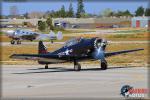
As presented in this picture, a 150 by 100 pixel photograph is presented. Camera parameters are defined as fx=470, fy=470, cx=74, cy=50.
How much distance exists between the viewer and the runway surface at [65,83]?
56.2ft

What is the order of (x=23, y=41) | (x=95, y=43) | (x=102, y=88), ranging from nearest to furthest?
1. (x=102, y=88)
2. (x=95, y=43)
3. (x=23, y=41)

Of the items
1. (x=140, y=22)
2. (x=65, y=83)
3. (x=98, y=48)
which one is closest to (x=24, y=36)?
(x=98, y=48)

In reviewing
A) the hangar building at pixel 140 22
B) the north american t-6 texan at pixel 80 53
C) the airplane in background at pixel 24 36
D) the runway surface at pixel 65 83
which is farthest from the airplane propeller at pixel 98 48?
the hangar building at pixel 140 22

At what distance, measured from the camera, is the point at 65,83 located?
21.0 meters

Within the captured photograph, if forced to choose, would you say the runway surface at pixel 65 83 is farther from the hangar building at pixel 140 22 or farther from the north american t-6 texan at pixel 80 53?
the hangar building at pixel 140 22

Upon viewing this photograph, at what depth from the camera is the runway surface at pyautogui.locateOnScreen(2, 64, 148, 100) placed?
17.1 m

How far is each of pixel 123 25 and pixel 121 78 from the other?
582 feet

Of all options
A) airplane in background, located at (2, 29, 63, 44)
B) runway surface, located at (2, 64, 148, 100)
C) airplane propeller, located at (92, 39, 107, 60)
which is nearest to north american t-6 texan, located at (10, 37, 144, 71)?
airplane propeller, located at (92, 39, 107, 60)

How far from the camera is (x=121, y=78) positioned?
74.8ft

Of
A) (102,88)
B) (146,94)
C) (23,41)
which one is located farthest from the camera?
(23,41)

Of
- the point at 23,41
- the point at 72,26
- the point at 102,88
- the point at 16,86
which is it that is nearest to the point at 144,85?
the point at 102,88

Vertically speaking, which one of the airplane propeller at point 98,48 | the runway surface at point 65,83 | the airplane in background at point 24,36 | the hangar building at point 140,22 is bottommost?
the hangar building at point 140,22

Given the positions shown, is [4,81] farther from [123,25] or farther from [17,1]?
[123,25]

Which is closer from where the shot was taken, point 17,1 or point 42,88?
point 17,1
